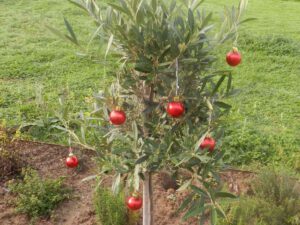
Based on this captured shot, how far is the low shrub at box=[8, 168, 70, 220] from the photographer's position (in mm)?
3535

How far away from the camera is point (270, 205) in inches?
130

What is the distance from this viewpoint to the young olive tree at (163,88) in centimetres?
212

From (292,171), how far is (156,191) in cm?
127

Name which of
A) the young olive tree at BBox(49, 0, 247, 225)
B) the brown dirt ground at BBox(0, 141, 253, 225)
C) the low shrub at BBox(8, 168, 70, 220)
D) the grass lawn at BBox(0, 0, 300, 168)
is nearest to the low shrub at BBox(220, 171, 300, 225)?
the brown dirt ground at BBox(0, 141, 253, 225)

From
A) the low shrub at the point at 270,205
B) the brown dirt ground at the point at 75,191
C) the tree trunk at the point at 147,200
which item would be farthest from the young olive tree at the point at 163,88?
the brown dirt ground at the point at 75,191

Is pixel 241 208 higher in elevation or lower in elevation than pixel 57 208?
higher

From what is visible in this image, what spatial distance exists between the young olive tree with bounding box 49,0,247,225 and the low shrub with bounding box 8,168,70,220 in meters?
1.14

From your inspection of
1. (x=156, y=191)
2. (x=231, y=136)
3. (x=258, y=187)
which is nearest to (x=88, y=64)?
(x=231, y=136)

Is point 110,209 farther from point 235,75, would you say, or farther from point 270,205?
point 235,75

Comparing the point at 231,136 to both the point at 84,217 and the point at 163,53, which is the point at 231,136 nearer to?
the point at 84,217

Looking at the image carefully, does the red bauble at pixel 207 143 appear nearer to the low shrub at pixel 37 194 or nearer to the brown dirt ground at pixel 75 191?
the brown dirt ground at pixel 75 191

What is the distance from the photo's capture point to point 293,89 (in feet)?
20.1

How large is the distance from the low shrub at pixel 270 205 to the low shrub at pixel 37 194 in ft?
4.41

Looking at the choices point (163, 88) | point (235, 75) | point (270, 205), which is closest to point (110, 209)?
point (270, 205)
